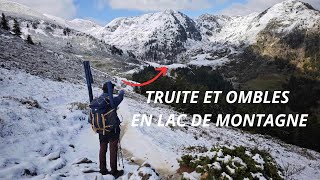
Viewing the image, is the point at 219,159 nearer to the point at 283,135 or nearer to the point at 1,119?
the point at 1,119

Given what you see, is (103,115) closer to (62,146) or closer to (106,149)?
(106,149)

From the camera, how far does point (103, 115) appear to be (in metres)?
10.1

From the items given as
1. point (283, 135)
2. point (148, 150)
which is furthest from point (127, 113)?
point (283, 135)

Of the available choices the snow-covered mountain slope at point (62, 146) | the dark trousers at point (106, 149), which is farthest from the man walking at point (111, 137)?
the snow-covered mountain slope at point (62, 146)

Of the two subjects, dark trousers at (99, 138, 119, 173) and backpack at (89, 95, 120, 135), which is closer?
backpack at (89, 95, 120, 135)

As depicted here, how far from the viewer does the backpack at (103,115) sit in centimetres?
1002

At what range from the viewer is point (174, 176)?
11.0 m

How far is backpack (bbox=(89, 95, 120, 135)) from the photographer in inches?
395

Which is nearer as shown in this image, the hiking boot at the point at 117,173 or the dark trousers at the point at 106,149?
the dark trousers at the point at 106,149

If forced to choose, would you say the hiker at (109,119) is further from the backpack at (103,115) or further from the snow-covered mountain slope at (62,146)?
the snow-covered mountain slope at (62,146)

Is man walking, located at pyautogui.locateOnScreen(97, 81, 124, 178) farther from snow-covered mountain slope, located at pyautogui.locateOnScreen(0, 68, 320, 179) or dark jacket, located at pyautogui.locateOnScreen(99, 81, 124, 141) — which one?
snow-covered mountain slope, located at pyautogui.locateOnScreen(0, 68, 320, 179)

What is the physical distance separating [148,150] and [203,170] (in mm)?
5103

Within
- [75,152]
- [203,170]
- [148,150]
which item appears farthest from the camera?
[148,150]

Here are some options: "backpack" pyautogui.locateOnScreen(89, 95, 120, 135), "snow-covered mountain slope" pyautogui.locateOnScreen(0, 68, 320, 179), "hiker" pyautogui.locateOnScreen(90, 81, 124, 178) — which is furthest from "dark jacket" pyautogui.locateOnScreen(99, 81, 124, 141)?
"snow-covered mountain slope" pyautogui.locateOnScreen(0, 68, 320, 179)
